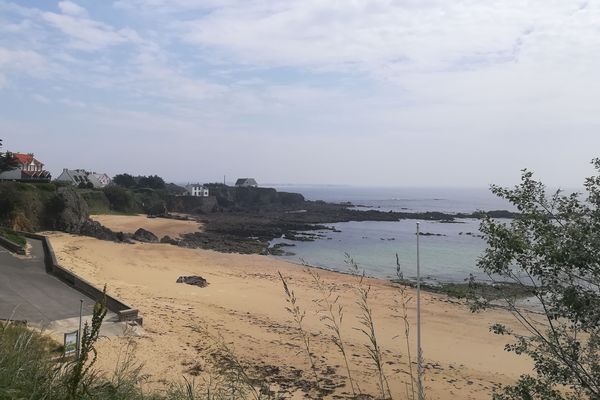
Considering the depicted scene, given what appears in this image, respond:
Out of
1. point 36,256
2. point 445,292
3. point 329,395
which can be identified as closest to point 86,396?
point 329,395

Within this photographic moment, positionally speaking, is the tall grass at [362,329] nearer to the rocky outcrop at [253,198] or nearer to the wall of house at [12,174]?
the wall of house at [12,174]

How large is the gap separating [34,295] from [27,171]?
52284 millimetres

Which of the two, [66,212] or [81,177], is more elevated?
[81,177]

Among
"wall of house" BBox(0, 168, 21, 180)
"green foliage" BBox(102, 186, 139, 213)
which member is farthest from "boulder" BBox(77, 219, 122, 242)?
"green foliage" BBox(102, 186, 139, 213)

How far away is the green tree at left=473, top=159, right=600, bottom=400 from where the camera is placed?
415cm

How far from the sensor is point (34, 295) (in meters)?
13.7

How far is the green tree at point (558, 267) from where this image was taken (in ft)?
13.6

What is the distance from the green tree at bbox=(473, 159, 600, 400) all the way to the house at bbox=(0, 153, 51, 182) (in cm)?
5736

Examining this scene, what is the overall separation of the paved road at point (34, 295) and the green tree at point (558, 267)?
9.43 meters

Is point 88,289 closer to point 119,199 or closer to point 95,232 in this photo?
point 95,232

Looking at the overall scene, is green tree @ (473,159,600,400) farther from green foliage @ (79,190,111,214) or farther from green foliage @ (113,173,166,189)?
green foliage @ (113,173,166,189)

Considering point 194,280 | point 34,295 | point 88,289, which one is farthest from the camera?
point 194,280

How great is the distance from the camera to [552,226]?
4.66m

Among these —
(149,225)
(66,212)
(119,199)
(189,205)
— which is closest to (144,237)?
(66,212)
